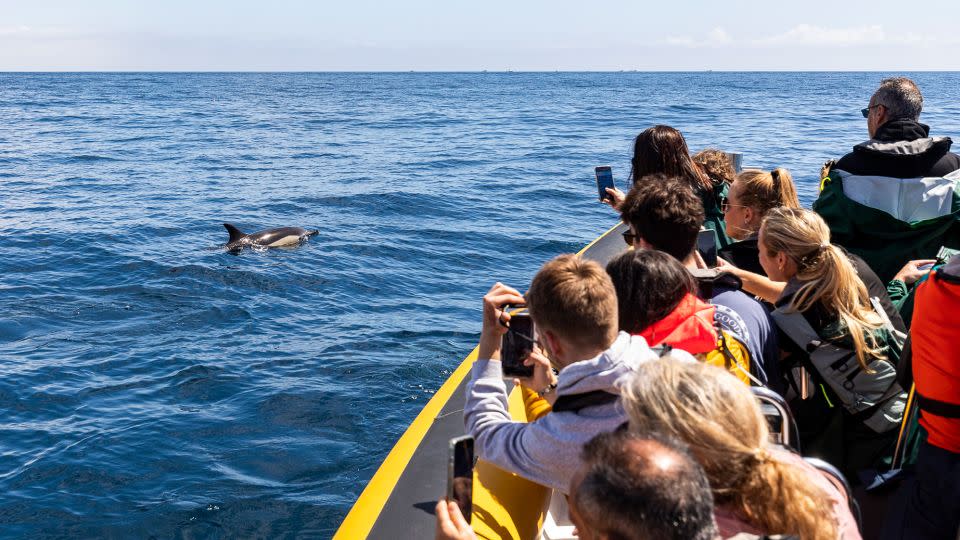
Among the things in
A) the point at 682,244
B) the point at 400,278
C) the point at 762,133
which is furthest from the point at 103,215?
the point at 762,133

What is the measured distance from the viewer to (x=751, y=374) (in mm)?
3328

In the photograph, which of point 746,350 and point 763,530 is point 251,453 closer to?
point 746,350

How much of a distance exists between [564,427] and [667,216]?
5.04 feet

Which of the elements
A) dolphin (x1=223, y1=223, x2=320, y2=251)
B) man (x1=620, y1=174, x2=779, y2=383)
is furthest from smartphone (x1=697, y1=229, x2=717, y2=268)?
dolphin (x1=223, y1=223, x2=320, y2=251)

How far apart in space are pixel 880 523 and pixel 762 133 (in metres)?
29.4

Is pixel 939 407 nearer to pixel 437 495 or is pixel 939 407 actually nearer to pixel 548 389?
pixel 548 389

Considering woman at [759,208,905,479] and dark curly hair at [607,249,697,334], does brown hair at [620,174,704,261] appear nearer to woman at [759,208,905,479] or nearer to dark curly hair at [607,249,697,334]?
woman at [759,208,905,479]

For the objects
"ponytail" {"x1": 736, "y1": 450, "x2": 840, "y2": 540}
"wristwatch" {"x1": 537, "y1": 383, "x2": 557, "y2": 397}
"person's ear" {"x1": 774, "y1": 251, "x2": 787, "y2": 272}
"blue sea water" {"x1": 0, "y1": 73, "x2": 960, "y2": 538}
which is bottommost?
"blue sea water" {"x1": 0, "y1": 73, "x2": 960, "y2": 538}

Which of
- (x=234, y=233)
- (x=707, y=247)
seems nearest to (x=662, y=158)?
(x=707, y=247)

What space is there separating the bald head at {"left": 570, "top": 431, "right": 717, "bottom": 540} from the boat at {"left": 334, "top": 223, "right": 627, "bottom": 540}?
4.55 ft

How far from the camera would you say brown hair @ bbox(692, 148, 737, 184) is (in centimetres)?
548

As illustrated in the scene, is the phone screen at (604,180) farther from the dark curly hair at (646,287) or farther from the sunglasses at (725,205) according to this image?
the dark curly hair at (646,287)

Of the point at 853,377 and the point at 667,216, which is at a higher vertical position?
the point at 667,216

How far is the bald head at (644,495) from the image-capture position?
1.69 meters
